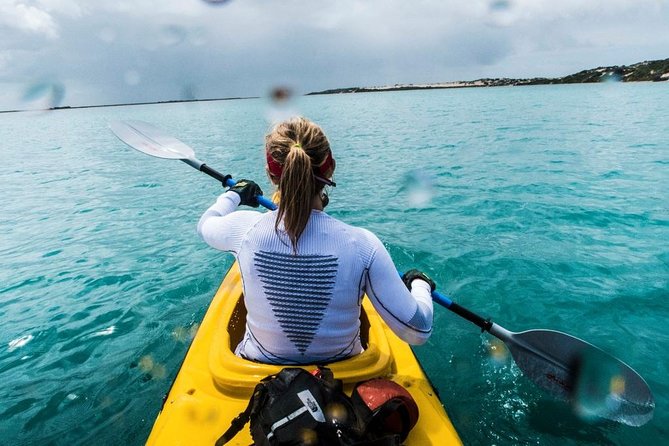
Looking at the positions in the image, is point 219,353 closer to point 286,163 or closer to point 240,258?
point 240,258

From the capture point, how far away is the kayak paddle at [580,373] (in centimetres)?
341

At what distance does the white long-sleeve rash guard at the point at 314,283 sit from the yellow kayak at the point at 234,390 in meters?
0.27

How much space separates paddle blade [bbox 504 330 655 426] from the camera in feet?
11.2

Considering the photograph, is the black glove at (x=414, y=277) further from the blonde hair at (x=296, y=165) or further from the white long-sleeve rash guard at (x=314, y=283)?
the blonde hair at (x=296, y=165)

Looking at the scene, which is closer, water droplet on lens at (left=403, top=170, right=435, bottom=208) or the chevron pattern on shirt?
the chevron pattern on shirt

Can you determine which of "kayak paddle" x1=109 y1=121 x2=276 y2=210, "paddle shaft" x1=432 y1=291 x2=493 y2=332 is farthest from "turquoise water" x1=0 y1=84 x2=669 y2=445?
"kayak paddle" x1=109 y1=121 x2=276 y2=210

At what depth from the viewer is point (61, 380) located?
4.41 meters

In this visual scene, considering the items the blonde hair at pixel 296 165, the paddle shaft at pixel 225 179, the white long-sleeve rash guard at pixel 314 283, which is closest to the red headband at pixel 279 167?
the blonde hair at pixel 296 165

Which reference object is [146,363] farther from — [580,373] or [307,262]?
[580,373]

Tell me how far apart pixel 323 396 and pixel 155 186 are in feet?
45.7

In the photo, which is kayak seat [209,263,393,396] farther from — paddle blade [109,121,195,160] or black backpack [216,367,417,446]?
paddle blade [109,121,195,160]

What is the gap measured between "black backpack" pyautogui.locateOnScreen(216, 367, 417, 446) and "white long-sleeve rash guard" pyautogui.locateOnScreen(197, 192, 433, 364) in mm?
287

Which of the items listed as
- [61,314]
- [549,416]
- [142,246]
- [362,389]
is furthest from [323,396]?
[142,246]

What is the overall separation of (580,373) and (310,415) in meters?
2.98
